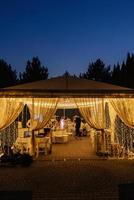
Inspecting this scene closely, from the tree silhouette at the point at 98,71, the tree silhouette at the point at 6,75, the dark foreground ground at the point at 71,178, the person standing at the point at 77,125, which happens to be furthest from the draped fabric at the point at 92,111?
the tree silhouette at the point at 98,71

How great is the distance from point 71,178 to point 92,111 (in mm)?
3688

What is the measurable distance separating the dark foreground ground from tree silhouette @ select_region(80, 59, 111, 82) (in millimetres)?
23466

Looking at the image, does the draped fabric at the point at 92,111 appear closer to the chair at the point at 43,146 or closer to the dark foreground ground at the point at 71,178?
the dark foreground ground at the point at 71,178

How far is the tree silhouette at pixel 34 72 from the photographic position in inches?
1193

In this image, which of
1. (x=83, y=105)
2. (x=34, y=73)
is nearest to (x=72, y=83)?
(x=83, y=105)

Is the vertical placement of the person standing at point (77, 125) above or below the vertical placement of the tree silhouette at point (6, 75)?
below

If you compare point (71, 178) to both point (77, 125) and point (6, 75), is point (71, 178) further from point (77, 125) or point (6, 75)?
point (6, 75)

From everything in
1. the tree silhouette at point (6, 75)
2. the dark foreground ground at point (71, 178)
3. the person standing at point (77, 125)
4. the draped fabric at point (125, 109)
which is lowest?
the dark foreground ground at point (71, 178)

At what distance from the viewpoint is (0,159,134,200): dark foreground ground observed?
6207 millimetres

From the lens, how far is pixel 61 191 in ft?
20.7

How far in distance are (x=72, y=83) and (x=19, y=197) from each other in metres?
6.96

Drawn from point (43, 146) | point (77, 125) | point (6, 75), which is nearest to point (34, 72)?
point (6, 75)

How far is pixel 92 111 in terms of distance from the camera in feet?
35.1

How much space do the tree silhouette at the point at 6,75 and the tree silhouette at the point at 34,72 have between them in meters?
1.03
